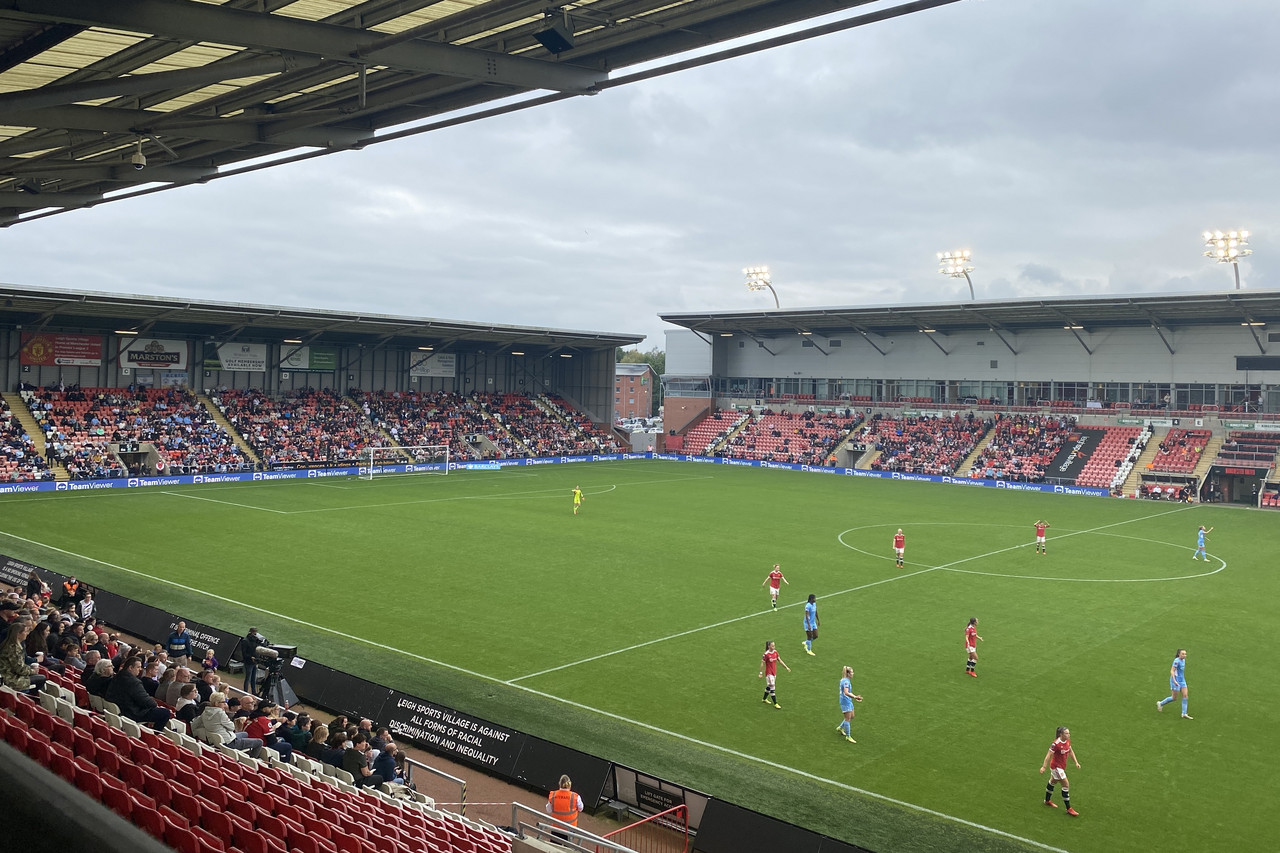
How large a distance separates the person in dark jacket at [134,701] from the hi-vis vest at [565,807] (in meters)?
5.23

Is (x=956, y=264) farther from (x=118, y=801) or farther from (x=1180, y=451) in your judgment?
(x=118, y=801)

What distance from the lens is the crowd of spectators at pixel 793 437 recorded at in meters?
78.1

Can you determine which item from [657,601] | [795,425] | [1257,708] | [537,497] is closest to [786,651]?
[657,601]

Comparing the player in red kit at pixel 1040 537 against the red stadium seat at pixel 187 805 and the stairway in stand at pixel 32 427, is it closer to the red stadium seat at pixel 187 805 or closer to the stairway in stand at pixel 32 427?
the red stadium seat at pixel 187 805

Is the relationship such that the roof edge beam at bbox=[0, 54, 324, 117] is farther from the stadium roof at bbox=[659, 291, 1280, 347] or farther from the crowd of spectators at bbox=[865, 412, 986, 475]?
the crowd of spectators at bbox=[865, 412, 986, 475]

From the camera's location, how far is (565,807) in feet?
42.1

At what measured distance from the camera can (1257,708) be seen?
19156mm

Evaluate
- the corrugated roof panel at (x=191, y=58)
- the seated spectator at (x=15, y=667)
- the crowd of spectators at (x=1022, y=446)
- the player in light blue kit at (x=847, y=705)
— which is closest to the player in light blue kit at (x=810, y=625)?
the player in light blue kit at (x=847, y=705)

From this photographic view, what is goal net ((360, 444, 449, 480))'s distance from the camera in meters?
65.5

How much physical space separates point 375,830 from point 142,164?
10749 mm

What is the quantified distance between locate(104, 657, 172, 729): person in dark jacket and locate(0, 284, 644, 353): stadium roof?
4522cm

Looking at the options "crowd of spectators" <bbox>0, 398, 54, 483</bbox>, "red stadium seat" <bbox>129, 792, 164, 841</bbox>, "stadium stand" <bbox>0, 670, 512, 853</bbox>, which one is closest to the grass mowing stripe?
"stadium stand" <bbox>0, 670, 512, 853</bbox>

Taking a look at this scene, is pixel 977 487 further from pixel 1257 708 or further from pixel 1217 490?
pixel 1257 708

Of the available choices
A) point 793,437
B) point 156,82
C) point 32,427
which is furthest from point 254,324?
point 156,82
